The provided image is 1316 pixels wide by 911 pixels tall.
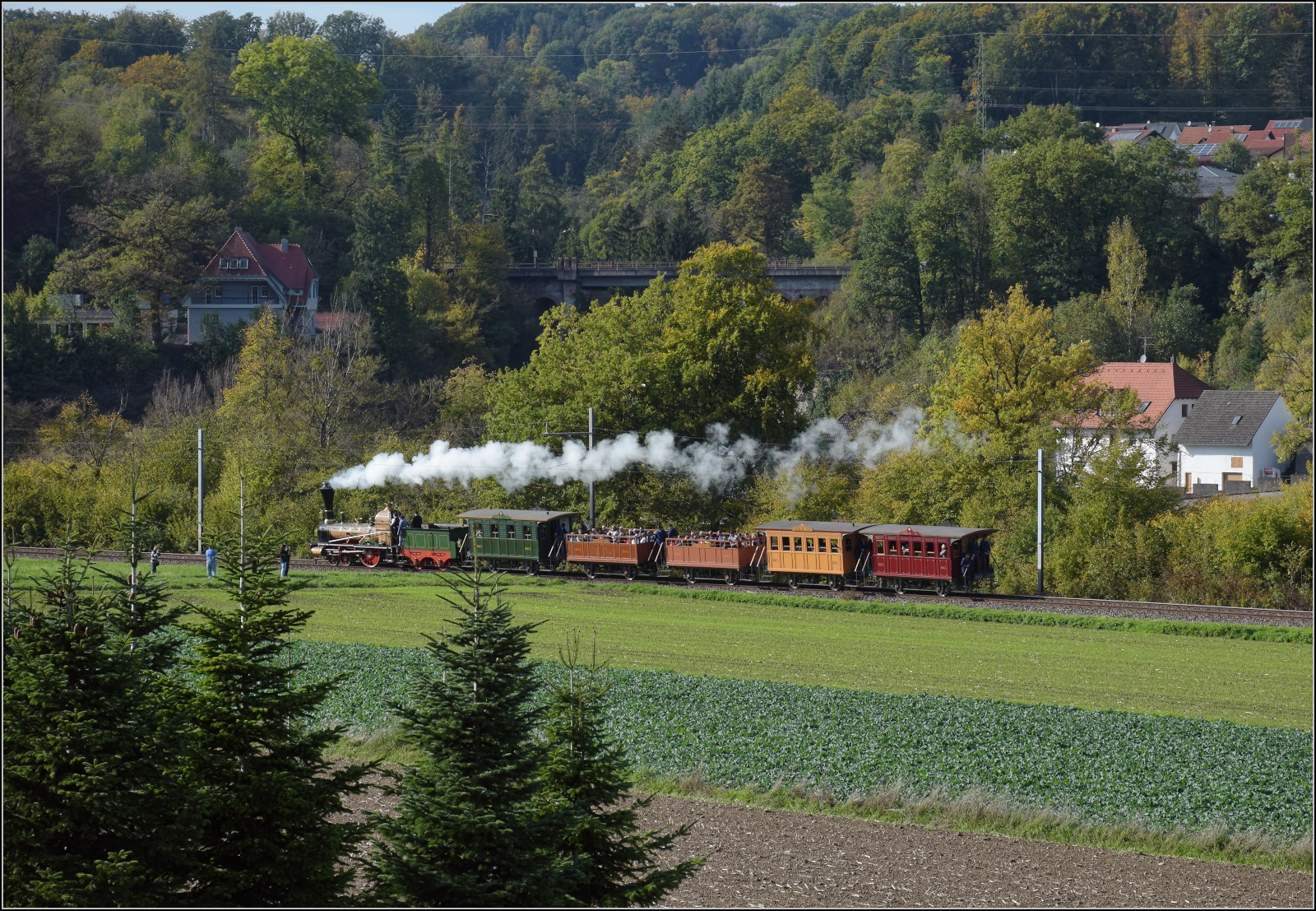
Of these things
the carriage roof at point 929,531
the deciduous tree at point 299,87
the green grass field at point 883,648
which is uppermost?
the deciduous tree at point 299,87

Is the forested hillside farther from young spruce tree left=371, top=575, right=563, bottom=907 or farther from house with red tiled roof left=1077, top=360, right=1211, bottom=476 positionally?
young spruce tree left=371, top=575, right=563, bottom=907

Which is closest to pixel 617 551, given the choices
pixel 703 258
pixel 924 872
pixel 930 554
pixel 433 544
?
pixel 433 544

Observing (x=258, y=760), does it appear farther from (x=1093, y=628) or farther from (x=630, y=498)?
(x=630, y=498)

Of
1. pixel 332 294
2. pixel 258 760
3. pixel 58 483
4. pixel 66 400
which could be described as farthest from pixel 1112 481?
pixel 332 294

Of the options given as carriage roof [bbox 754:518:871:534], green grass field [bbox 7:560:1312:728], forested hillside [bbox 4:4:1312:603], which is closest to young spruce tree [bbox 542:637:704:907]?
forested hillside [bbox 4:4:1312:603]

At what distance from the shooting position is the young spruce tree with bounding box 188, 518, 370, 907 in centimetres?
1597

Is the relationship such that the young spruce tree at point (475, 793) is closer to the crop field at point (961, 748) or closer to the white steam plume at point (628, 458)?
the crop field at point (961, 748)

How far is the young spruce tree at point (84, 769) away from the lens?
1478cm

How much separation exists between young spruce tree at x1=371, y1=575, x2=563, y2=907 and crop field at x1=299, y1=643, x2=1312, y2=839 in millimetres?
11807

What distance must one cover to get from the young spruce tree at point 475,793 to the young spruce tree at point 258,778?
2.69 ft

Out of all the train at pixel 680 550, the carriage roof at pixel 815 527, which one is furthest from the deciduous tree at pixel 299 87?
the carriage roof at pixel 815 527

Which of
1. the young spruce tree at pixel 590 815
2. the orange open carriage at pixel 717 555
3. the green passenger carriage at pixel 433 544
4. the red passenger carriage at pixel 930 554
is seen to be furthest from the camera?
the green passenger carriage at pixel 433 544

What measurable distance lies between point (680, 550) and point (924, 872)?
34.4m

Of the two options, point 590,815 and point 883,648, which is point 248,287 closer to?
point 883,648
